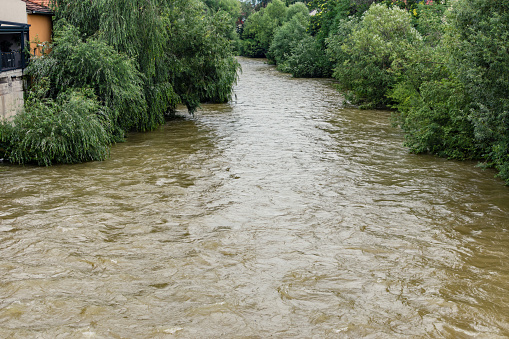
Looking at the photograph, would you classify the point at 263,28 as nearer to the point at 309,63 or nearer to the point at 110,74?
the point at 309,63

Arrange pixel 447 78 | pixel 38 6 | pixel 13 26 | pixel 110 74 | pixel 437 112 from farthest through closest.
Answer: pixel 38 6 < pixel 110 74 < pixel 447 78 < pixel 13 26 < pixel 437 112

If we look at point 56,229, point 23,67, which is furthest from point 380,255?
point 23,67

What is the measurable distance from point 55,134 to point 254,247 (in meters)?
7.68

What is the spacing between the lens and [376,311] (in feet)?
23.8

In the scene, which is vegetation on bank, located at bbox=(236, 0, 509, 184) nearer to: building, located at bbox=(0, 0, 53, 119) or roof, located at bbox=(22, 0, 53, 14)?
building, located at bbox=(0, 0, 53, 119)

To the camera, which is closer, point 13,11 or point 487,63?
point 487,63

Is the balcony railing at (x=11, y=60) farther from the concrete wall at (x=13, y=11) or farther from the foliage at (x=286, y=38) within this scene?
the foliage at (x=286, y=38)

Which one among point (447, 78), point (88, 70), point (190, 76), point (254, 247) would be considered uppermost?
point (447, 78)

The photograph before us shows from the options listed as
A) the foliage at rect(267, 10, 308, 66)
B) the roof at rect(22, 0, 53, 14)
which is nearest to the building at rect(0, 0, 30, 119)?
the roof at rect(22, 0, 53, 14)

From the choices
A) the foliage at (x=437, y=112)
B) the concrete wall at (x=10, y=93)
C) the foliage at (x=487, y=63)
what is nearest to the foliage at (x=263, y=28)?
the foliage at (x=437, y=112)

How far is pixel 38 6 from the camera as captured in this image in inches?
729

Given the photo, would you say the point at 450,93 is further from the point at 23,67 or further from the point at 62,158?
the point at 23,67

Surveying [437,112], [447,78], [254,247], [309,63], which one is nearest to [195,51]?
[447,78]

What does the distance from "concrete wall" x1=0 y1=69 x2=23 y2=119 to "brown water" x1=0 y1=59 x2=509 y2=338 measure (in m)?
2.40
